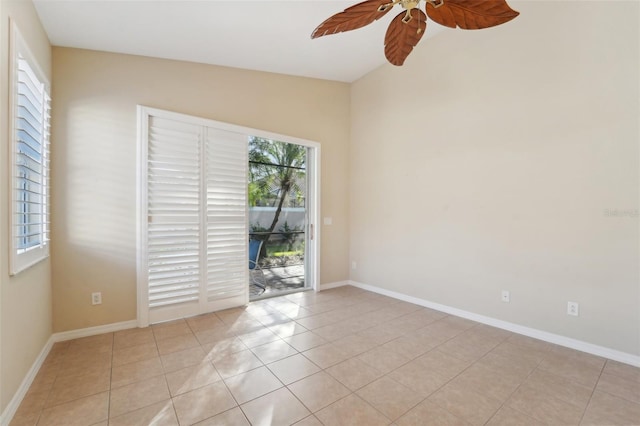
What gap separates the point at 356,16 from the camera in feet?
5.47

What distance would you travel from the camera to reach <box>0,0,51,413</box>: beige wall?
1.63 metres

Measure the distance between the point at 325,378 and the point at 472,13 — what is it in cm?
254

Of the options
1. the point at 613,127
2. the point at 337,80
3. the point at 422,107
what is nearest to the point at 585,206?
the point at 613,127

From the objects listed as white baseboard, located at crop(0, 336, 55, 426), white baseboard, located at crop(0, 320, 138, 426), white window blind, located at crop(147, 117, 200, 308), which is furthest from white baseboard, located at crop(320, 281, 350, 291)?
white baseboard, located at crop(0, 336, 55, 426)

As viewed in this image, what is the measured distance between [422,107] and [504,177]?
4.50 feet

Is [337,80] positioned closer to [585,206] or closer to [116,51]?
[116,51]

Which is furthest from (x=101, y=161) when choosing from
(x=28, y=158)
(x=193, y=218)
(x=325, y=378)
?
(x=325, y=378)

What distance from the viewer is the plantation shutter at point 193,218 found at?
299 cm

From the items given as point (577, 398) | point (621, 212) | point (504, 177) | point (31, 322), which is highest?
point (504, 177)

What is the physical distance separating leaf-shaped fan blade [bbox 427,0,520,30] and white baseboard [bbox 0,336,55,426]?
134 inches

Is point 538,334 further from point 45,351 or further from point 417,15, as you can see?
point 45,351

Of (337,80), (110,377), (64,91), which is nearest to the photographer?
(110,377)

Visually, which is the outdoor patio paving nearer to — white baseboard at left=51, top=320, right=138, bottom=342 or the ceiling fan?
white baseboard at left=51, top=320, right=138, bottom=342

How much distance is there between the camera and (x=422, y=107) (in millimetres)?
3643
